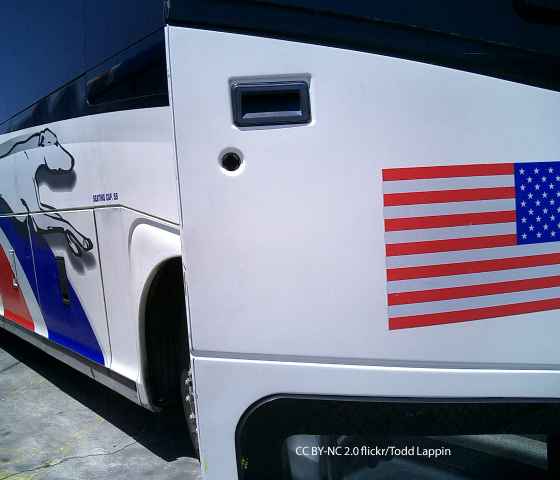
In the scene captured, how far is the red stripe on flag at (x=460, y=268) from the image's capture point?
1638 millimetres

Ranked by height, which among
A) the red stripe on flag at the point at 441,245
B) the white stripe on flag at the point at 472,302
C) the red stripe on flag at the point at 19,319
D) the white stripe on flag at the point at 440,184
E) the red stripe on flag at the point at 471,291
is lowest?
the red stripe on flag at the point at 19,319

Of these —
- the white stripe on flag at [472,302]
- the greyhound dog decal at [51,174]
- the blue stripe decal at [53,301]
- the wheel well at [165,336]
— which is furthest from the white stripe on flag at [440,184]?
the blue stripe decal at [53,301]

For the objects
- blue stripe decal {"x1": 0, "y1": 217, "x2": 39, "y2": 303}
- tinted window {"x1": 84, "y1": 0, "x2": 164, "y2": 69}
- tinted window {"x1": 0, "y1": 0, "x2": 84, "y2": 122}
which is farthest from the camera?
blue stripe decal {"x1": 0, "y1": 217, "x2": 39, "y2": 303}

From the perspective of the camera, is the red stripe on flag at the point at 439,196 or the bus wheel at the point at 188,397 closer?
the red stripe on flag at the point at 439,196

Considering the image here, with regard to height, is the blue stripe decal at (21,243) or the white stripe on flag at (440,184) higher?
the white stripe on flag at (440,184)

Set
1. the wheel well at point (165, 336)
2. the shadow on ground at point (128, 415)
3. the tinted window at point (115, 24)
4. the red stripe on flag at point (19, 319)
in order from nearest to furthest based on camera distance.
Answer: the tinted window at point (115, 24) < the wheel well at point (165, 336) < the shadow on ground at point (128, 415) < the red stripe on flag at point (19, 319)

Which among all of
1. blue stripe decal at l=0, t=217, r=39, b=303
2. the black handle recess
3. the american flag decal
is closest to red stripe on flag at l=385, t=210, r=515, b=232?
the american flag decal

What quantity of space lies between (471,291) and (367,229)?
0.35 metres

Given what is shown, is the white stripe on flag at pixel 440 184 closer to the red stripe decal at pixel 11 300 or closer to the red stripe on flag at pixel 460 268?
the red stripe on flag at pixel 460 268

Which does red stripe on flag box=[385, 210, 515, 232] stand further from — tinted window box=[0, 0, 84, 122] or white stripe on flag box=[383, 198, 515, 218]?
tinted window box=[0, 0, 84, 122]

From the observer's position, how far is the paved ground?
10.5 feet

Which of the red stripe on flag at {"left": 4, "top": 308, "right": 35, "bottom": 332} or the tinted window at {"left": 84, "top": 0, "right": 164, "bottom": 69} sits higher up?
the tinted window at {"left": 84, "top": 0, "right": 164, "bottom": 69}

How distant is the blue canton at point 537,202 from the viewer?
164cm

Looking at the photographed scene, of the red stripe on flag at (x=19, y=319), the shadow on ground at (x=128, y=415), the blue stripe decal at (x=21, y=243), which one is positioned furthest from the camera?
the red stripe on flag at (x=19, y=319)
